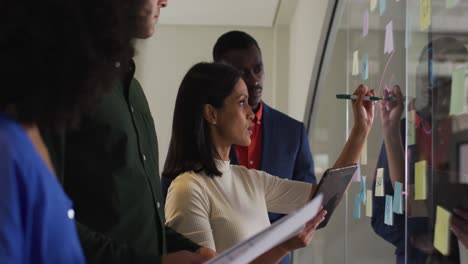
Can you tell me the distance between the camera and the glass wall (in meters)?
1.32

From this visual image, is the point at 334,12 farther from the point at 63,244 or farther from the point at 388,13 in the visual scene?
the point at 63,244

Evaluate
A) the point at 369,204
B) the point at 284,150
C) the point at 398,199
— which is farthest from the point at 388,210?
the point at 284,150

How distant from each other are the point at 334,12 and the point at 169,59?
9.13 feet

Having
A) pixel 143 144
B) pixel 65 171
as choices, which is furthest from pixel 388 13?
pixel 65 171

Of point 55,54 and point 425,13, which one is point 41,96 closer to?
point 55,54

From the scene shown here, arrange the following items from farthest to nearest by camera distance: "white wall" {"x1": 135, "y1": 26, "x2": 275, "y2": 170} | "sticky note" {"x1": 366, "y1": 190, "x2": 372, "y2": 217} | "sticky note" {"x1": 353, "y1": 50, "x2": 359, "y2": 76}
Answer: "white wall" {"x1": 135, "y1": 26, "x2": 275, "y2": 170}, "sticky note" {"x1": 353, "y1": 50, "x2": 359, "y2": 76}, "sticky note" {"x1": 366, "y1": 190, "x2": 372, "y2": 217}


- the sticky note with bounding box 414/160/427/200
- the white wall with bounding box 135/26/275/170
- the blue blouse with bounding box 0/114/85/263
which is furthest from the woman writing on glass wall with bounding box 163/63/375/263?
the white wall with bounding box 135/26/275/170

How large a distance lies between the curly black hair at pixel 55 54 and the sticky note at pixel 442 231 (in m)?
0.98

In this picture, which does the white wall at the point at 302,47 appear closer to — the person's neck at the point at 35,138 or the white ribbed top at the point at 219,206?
the white ribbed top at the point at 219,206

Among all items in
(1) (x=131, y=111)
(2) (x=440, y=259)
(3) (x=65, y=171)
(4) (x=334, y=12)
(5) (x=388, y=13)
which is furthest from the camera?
(4) (x=334, y=12)

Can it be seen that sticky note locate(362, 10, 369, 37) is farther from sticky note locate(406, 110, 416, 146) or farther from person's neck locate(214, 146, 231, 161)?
person's neck locate(214, 146, 231, 161)

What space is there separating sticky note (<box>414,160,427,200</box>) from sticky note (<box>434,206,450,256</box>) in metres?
0.11

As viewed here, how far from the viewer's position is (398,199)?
1778 mm

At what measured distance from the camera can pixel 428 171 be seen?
1.51 m
